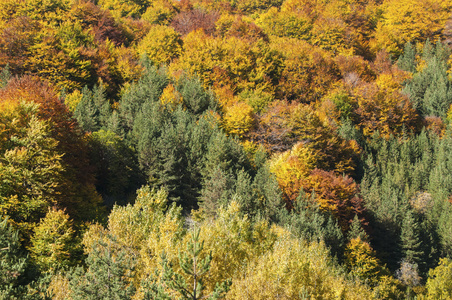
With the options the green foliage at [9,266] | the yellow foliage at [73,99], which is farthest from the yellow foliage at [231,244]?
the yellow foliage at [73,99]

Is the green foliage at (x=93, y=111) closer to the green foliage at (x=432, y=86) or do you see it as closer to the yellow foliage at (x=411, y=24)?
the green foliage at (x=432, y=86)

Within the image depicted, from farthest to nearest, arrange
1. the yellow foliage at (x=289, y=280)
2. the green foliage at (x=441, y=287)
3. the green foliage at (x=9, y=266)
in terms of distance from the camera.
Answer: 1. the green foliage at (x=441, y=287)
2. the yellow foliage at (x=289, y=280)
3. the green foliage at (x=9, y=266)

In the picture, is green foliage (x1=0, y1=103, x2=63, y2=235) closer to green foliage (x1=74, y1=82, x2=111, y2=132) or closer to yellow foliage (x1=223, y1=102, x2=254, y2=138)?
green foliage (x1=74, y1=82, x2=111, y2=132)

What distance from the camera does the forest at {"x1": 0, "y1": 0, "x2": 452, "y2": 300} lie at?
24375mm

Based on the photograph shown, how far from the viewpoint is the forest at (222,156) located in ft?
80.0

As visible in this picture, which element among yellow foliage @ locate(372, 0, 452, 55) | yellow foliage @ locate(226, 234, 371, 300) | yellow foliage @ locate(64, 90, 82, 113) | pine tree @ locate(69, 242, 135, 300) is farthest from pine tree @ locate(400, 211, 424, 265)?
yellow foliage @ locate(372, 0, 452, 55)

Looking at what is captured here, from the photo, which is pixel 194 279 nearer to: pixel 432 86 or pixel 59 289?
pixel 59 289

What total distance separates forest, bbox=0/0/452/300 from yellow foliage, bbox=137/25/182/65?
0.31 meters

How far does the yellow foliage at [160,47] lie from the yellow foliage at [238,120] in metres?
22.5

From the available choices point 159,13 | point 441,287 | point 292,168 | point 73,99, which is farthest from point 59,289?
point 159,13

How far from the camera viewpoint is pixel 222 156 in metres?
45.2

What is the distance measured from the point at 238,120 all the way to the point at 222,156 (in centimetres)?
1150

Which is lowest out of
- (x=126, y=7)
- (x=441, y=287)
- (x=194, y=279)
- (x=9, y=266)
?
(x=126, y=7)

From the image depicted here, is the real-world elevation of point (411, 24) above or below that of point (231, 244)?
above
